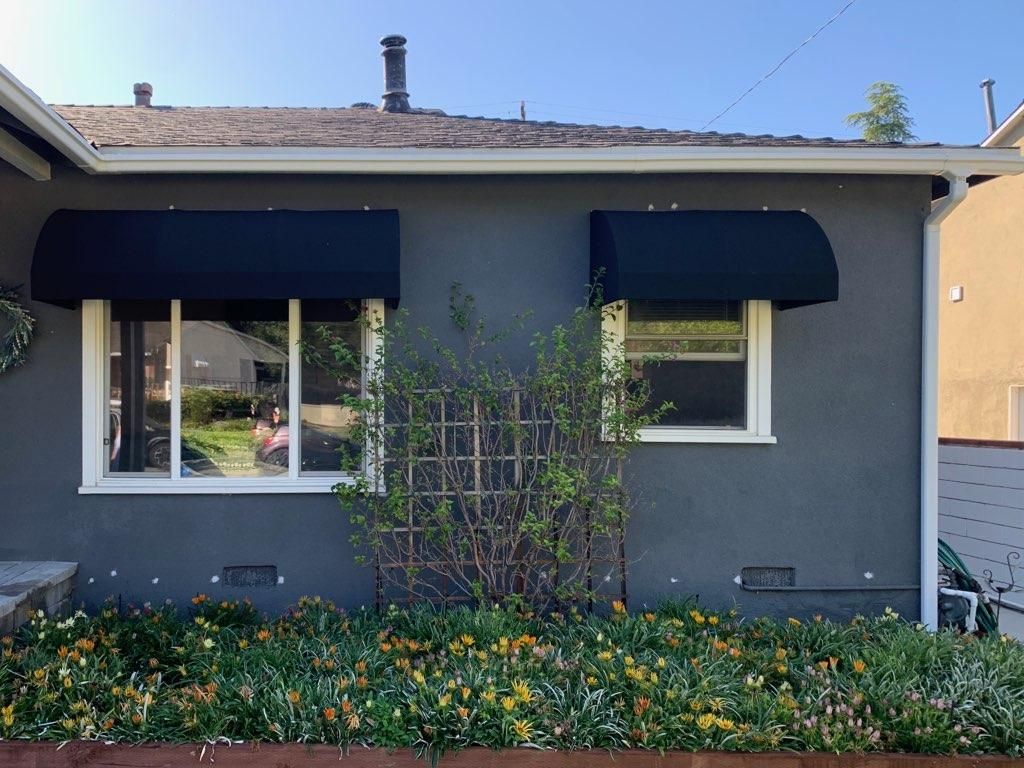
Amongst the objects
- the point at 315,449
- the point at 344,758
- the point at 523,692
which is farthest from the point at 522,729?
the point at 315,449

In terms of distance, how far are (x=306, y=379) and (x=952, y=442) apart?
18.3ft

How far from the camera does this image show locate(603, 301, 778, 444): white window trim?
4938 millimetres

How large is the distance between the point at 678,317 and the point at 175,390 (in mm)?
3696

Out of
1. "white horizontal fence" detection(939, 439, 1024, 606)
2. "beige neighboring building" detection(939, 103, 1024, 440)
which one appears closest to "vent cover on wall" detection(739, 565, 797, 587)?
"white horizontal fence" detection(939, 439, 1024, 606)

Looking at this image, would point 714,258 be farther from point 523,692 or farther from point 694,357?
point 523,692

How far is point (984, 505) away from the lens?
19.2ft

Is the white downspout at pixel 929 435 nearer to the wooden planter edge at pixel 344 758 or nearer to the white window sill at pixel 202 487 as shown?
the wooden planter edge at pixel 344 758

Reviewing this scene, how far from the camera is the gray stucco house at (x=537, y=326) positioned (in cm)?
482

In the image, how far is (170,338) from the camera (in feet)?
16.4

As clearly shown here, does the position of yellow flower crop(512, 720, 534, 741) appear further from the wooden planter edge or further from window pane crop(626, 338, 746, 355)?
window pane crop(626, 338, 746, 355)

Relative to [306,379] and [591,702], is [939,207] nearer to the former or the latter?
[591,702]

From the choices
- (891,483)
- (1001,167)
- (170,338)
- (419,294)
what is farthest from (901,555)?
(170,338)

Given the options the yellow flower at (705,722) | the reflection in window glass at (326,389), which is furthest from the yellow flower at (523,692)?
the reflection in window glass at (326,389)

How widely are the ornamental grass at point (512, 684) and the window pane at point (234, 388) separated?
1.19m
